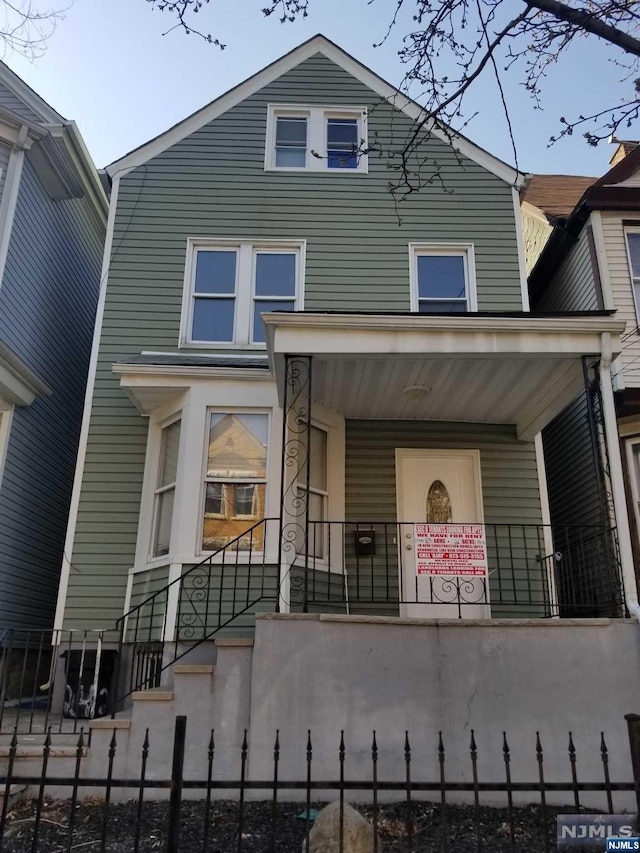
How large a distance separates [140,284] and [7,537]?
3.68m

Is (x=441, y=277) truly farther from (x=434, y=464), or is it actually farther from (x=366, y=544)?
(x=366, y=544)

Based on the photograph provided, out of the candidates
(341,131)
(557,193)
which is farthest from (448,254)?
(557,193)

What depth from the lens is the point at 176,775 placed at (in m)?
3.28

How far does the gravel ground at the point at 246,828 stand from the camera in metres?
4.39

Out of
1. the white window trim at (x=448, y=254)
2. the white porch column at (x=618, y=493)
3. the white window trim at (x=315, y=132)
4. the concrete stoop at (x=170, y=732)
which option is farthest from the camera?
the white window trim at (x=315, y=132)

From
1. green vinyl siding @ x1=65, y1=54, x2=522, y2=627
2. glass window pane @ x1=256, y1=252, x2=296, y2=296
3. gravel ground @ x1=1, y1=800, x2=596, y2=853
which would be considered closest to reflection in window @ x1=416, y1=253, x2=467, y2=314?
green vinyl siding @ x1=65, y1=54, x2=522, y2=627

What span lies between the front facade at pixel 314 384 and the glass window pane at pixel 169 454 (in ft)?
0.07

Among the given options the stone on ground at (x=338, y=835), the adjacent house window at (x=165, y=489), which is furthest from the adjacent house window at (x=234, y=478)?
the stone on ground at (x=338, y=835)

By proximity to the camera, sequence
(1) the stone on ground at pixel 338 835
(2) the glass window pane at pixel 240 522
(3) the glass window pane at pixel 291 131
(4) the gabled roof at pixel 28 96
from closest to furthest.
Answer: (1) the stone on ground at pixel 338 835
(2) the glass window pane at pixel 240 522
(4) the gabled roof at pixel 28 96
(3) the glass window pane at pixel 291 131

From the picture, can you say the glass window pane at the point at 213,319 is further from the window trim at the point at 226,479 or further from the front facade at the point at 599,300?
the front facade at the point at 599,300

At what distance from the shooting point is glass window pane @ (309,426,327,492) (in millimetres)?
8102

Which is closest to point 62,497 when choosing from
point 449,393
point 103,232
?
point 103,232

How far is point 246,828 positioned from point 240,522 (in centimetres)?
346

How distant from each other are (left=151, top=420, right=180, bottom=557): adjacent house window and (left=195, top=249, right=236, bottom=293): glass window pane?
2.24m
